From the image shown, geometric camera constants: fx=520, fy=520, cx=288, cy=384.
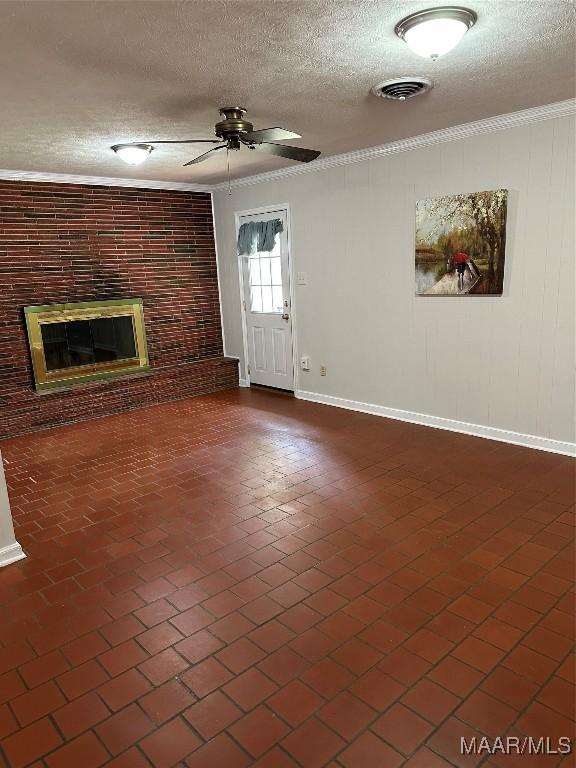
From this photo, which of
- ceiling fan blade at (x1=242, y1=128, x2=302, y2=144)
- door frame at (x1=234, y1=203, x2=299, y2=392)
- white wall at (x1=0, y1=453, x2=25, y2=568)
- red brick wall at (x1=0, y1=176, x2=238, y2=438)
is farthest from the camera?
door frame at (x1=234, y1=203, x2=299, y2=392)

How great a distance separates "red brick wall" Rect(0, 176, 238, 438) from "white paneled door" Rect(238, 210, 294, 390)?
47 centimetres

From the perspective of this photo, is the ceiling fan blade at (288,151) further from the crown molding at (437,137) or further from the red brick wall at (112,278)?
the red brick wall at (112,278)

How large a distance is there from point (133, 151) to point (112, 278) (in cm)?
194

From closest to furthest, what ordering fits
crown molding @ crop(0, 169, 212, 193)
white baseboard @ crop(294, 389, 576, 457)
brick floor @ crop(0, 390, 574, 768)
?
brick floor @ crop(0, 390, 574, 768) < white baseboard @ crop(294, 389, 576, 457) < crown molding @ crop(0, 169, 212, 193)

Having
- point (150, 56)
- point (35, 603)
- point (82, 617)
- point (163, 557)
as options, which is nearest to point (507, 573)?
point (163, 557)

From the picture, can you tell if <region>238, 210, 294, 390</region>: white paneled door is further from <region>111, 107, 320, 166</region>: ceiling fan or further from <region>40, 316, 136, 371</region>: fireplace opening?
<region>111, 107, 320, 166</region>: ceiling fan

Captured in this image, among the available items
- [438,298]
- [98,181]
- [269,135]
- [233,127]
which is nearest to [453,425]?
[438,298]

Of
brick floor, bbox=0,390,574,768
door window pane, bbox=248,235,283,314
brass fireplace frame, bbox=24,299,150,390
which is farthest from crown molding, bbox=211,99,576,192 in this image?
brick floor, bbox=0,390,574,768

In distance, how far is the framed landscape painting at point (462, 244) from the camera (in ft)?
13.1

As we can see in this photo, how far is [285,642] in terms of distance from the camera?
2.15m

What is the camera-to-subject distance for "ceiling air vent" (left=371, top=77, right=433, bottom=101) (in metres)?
2.96

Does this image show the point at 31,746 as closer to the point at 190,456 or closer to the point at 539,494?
the point at 190,456

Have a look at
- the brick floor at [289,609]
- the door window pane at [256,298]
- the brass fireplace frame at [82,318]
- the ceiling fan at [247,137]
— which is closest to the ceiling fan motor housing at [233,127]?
the ceiling fan at [247,137]

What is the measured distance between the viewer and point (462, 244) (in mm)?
4211
